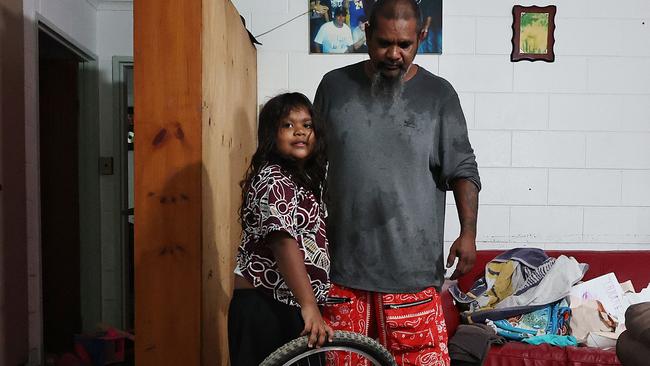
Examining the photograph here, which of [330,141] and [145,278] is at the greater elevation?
[330,141]

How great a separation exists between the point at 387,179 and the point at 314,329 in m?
0.49

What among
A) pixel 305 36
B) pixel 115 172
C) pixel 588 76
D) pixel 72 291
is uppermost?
pixel 305 36

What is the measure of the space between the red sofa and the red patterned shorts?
1038 mm

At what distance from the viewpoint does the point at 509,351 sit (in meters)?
2.54

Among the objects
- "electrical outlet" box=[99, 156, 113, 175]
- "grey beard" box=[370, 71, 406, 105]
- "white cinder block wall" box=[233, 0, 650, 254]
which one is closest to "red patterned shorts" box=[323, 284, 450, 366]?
"grey beard" box=[370, 71, 406, 105]

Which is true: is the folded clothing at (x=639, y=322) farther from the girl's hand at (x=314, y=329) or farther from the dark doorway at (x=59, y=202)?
the dark doorway at (x=59, y=202)

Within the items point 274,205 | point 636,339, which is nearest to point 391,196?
point 274,205

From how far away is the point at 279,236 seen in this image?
4.54ft

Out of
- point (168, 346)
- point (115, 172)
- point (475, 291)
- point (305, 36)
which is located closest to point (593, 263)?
point (475, 291)

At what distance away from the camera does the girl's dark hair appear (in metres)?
1.49

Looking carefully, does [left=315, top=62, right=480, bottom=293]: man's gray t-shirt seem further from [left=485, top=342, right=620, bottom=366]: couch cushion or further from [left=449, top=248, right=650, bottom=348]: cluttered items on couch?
[left=449, top=248, right=650, bottom=348]: cluttered items on couch

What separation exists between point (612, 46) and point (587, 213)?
3.18ft

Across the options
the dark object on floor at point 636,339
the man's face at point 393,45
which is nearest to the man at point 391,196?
the man's face at point 393,45

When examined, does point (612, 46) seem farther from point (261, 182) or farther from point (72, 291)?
point (72, 291)
